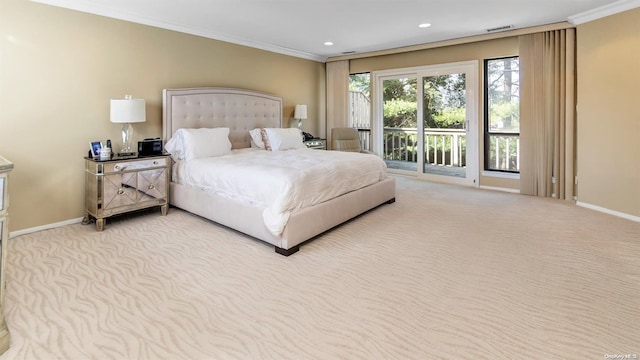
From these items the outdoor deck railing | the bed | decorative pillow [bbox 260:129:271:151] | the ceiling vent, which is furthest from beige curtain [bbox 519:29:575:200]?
decorative pillow [bbox 260:129:271:151]

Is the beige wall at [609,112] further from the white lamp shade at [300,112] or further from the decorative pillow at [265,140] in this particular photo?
the decorative pillow at [265,140]

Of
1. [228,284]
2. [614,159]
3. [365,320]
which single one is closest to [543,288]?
[365,320]

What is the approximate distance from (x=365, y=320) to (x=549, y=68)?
4.72 metres

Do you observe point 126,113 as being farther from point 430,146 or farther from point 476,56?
point 476,56

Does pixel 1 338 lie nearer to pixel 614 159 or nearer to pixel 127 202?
pixel 127 202

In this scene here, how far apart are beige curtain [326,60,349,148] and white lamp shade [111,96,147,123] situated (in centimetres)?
403

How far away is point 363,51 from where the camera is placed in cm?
648

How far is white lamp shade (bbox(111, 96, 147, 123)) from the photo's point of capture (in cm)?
371

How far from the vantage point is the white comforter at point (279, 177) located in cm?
297

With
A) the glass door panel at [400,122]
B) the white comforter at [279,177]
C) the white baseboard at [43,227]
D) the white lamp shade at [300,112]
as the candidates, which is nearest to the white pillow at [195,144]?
the white comforter at [279,177]

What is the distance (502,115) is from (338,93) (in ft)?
10.2

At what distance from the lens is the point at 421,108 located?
6363mm

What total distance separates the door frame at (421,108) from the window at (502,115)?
19 centimetres

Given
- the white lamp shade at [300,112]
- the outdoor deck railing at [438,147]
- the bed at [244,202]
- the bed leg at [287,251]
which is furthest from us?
the white lamp shade at [300,112]
